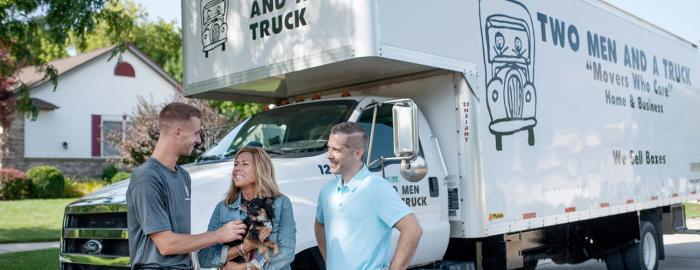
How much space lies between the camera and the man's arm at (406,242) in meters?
3.55

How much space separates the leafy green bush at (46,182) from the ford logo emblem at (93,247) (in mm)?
20147

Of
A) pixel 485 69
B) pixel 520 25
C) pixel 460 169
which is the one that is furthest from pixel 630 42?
pixel 460 169

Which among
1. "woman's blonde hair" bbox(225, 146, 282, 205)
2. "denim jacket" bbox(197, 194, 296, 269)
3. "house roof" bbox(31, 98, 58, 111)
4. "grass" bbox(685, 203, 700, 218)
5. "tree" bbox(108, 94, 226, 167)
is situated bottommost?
"grass" bbox(685, 203, 700, 218)

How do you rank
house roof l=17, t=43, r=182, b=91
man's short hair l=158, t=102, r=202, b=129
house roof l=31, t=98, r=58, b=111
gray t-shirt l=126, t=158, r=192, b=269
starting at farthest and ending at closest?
house roof l=17, t=43, r=182, b=91
house roof l=31, t=98, r=58, b=111
man's short hair l=158, t=102, r=202, b=129
gray t-shirt l=126, t=158, r=192, b=269

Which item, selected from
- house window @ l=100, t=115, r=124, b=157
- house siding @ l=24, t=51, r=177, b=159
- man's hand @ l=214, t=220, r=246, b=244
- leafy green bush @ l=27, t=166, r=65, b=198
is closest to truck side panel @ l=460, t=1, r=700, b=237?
man's hand @ l=214, t=220, r=246, b=244

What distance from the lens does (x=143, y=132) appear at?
75.8 feet

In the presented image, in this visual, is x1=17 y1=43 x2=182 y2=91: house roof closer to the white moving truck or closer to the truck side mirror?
the white moving truck

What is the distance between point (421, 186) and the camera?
6.27m

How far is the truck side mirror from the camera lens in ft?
17.6

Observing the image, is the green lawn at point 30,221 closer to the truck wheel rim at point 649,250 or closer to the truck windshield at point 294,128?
the truck windshield at point 294,128

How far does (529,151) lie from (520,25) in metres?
1.30

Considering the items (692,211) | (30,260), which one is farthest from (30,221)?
(692,211)

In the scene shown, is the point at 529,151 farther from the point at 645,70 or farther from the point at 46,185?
the point at 46,185

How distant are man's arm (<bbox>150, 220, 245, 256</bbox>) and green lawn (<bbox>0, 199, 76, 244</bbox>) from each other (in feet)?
37.8
